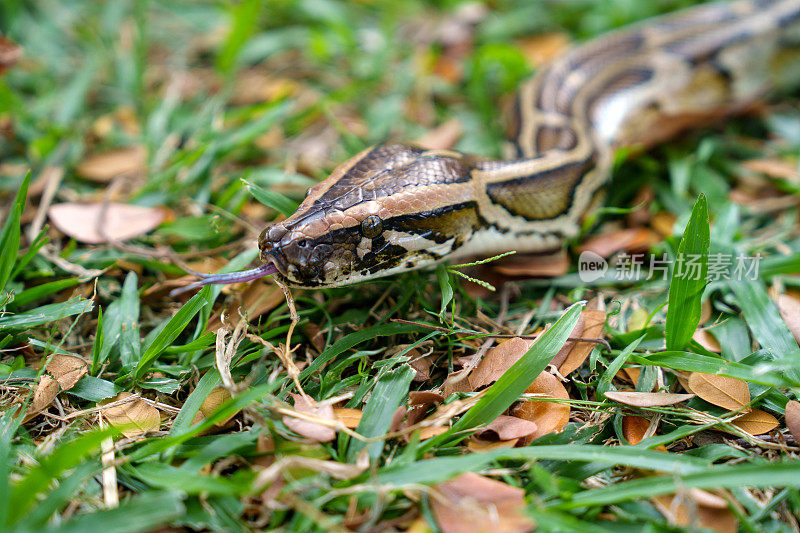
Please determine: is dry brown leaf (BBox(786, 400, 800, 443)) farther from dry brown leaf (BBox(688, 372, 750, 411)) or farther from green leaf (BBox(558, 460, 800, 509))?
green leaf (BBox(558, 460, 800, 509))

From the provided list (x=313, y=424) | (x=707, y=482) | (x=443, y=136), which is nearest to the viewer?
(x=707, y=482)

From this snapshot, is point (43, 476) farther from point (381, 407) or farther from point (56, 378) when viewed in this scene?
point (381, 407)

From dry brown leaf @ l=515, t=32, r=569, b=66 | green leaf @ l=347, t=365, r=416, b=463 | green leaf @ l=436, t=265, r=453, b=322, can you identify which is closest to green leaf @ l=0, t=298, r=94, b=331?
green leaf @ l=347, t=365, r=416, b=463

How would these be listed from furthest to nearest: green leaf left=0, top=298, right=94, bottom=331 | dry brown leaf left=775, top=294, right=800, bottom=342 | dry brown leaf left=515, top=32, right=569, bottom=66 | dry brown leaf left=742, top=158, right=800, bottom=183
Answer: dry brown leaf left=515, top=32, right=569, bottom=66, dry brown leaf left=742, top=158, right=800, bottom=183, dry brown leaf left=775, top=294, right=800, bottom=342, green leaf left=0, top=298, right=94, bottom=331

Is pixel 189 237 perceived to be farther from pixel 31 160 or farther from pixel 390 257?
pixel 31 160

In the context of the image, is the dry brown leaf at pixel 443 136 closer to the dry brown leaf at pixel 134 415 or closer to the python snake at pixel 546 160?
the python snake at pixel 546 160

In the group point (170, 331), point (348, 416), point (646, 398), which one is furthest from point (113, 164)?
point (646, 398)
